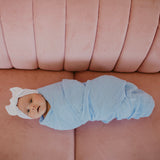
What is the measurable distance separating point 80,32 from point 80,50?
11 centimetres

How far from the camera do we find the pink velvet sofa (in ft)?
2.56

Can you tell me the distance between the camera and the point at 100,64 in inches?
39.1

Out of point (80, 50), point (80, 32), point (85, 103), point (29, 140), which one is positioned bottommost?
point (29, 140)

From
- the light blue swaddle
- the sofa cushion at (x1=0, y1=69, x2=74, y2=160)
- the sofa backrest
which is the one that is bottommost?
the sofa cushion at (x1=0, y1=69, x2=74, y2=160)

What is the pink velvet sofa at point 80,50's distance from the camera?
0.78m

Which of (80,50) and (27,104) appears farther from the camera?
(80,50)

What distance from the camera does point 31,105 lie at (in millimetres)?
739

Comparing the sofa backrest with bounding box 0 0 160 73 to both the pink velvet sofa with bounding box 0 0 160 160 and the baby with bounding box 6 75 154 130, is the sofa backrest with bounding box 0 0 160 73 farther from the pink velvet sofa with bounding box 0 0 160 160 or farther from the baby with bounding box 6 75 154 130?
the baby with bounding box 6 75 154 130

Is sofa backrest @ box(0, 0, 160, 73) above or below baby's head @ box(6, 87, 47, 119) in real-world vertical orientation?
above

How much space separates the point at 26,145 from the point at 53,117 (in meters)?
0.19

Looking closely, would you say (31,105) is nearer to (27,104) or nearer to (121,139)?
(27,104)

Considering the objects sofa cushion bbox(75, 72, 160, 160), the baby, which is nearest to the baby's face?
the baby

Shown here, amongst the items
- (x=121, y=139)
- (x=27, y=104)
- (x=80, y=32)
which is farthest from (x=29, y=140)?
(x=80, y=32)

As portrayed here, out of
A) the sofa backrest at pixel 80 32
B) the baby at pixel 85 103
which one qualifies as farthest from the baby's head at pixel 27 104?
the sofa backrest at pixel 80 32
